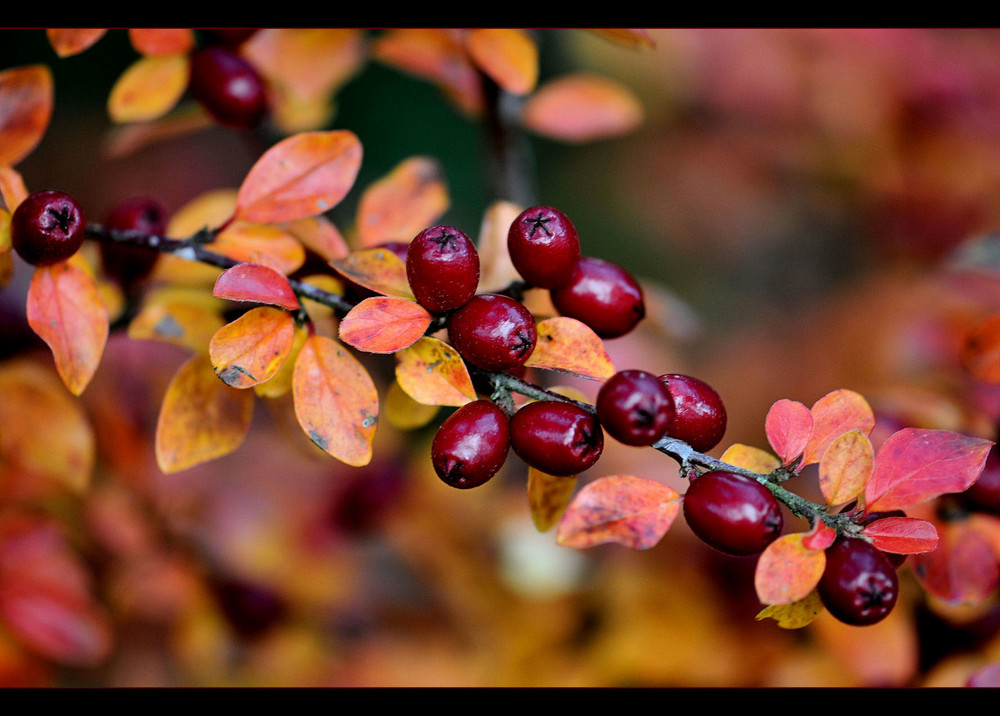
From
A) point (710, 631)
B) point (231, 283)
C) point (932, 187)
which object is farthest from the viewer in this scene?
point (932, 187)

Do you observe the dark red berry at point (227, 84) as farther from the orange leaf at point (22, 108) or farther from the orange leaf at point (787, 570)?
the orange leaf at point (787, 570)

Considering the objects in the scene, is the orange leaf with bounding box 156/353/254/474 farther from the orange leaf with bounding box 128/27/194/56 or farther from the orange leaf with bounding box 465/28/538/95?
the orange leaf with bounding box 465/28/538/95

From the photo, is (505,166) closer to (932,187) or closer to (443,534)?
(443,534)

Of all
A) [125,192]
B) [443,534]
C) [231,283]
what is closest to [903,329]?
[443,534]

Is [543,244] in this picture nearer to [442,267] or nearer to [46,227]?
[442,267]

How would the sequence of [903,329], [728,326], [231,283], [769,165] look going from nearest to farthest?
[231,283]
[903,329]
[769,165]
[728,326]
